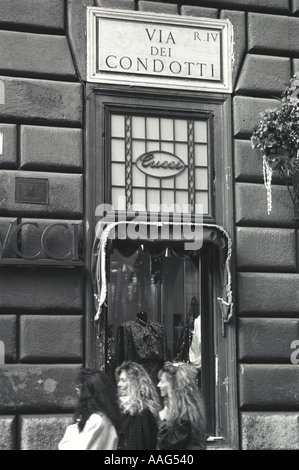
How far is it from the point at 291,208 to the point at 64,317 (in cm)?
365

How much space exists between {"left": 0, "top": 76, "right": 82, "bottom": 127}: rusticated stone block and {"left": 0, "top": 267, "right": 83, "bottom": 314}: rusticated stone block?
2.04 metres

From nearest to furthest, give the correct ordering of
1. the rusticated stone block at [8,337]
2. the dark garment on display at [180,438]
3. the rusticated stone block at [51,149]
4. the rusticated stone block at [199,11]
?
the dark garment on display at [180,438] < the rusticated stone block at [8,337] < the rusticated stone block at [51,149] < the rusticated stone block at [199,11]

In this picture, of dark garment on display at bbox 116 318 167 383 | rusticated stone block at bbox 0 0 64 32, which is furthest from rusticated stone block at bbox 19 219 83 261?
rusticated stone block at bbox 0 0 64 32

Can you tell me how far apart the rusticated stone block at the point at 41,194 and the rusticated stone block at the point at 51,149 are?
0.12 metres

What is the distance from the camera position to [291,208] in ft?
39.5

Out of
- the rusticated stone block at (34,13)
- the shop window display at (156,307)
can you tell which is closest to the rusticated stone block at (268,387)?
the shop window display at (156,307)

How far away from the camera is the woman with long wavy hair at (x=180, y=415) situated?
24.4 feet

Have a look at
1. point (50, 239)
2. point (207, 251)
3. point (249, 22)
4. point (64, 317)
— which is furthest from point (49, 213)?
point (249, 22)

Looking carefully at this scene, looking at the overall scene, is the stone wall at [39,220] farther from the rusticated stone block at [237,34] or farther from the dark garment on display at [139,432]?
the dark garment on display at [139,432]

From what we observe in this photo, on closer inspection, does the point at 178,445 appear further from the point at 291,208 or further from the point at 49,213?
the point at 291,208

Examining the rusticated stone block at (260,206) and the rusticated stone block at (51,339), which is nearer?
the rusticated stone block at (51,339)

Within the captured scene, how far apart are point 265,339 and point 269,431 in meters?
1.25

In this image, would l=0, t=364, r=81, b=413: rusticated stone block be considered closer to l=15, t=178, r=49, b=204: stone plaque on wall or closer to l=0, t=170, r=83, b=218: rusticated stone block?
l=0, t=170, r=83, b=218: rusticated stone block

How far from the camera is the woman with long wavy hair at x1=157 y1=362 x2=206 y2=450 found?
7.44m
